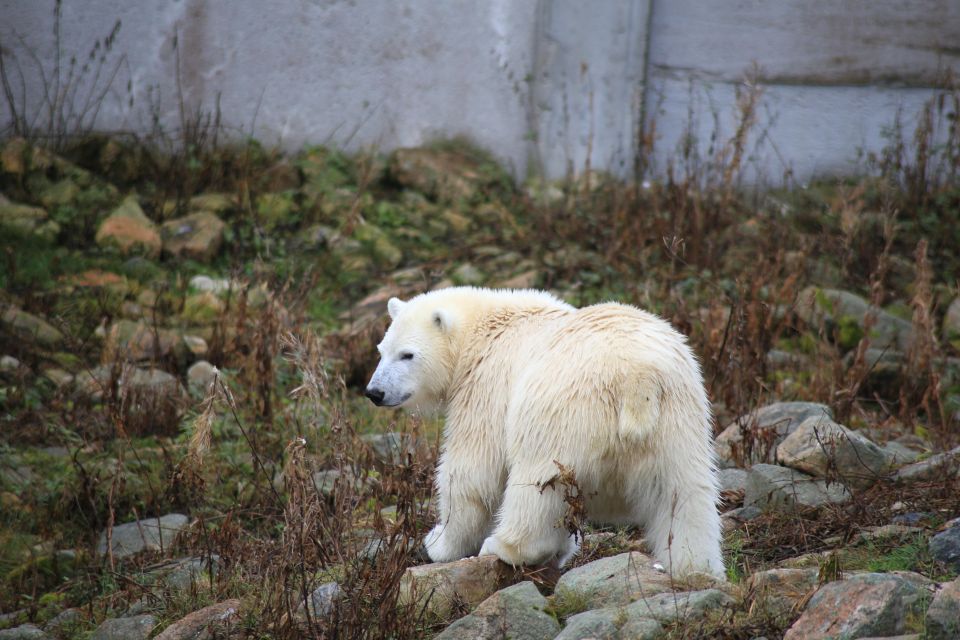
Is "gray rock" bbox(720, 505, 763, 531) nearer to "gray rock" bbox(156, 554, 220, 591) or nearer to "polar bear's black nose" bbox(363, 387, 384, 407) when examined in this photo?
"polar bear's black nose" bbox(363, 387, 384, 407)

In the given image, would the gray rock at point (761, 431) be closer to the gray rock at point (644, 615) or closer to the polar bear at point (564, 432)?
the polar bear at point (564, 432)

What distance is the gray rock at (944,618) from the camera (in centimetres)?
255

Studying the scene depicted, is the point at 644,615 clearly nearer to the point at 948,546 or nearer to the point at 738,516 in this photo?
the point at 948,546

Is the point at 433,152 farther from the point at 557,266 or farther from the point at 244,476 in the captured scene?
the point at 244,476

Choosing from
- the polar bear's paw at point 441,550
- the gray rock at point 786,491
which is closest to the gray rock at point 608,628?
the polar bear's paw at point 441,550

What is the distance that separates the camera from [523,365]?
3.70 meters

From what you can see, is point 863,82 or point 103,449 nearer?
point 103,449

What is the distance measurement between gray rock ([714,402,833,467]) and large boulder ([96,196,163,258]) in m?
4.76

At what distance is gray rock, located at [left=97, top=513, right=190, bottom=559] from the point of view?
15.4 feet

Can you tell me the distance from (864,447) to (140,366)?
13.9 ft

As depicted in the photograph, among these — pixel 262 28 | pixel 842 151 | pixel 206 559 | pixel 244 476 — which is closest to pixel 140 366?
pixel 244 476

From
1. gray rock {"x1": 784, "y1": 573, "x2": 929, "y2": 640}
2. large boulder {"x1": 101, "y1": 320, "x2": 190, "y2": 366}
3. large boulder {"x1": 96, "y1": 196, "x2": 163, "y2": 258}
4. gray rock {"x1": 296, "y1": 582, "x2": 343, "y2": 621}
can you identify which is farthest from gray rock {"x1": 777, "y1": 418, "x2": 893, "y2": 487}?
large boulder {"x1": 96, "y1": 196, "x2": 163, "y2": 258}

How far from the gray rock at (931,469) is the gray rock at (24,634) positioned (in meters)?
3.50

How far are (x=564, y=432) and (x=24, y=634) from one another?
227cm
